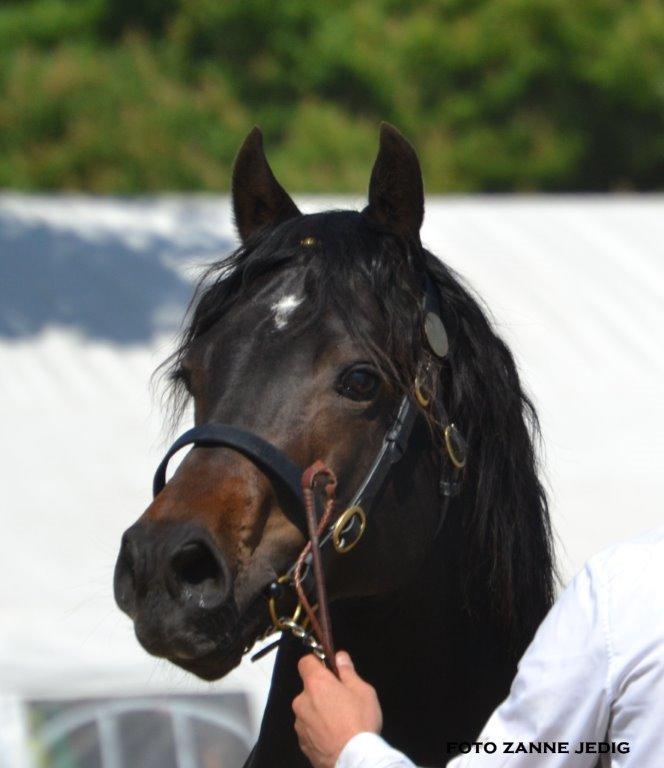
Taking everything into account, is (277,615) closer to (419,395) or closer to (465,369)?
(419,395)

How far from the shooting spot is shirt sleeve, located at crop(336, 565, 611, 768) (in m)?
1.38

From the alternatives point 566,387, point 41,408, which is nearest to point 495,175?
point 566,387

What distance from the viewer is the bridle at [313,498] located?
1.74 metres

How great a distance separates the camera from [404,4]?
11.7 meters

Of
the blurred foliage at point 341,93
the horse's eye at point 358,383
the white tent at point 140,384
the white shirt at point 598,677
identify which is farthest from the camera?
the blurred foliage at point 341,93

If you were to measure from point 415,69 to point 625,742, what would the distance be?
10448 mm

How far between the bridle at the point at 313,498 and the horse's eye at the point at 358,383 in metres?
0.07

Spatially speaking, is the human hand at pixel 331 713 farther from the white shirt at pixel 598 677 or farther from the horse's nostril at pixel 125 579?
the horse's nostril at pixel 125 579

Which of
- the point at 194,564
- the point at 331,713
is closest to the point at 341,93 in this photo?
the point at 194,564

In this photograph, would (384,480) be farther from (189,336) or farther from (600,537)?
(600,537)

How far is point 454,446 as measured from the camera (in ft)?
6.50

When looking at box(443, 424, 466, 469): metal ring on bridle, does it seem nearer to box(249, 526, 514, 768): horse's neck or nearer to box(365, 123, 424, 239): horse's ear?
box(249, 526, 514, 768): horse's neck

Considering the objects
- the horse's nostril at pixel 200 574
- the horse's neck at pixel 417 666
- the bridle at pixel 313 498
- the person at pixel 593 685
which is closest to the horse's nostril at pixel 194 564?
the horse's nostril at pixel 200 574

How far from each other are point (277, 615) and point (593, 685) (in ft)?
1.72
